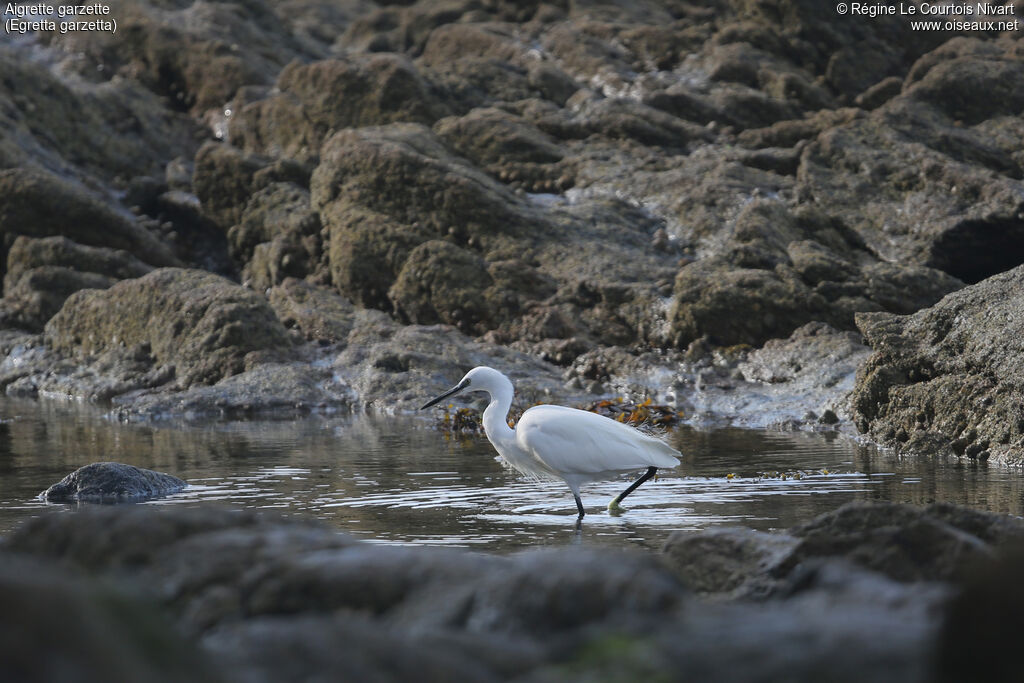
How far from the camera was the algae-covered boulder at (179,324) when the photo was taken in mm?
19422

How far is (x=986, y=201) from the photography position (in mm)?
19984

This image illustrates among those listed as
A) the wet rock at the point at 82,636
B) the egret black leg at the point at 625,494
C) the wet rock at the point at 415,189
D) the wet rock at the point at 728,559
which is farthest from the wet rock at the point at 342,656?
the wet rock at the point at 415,189

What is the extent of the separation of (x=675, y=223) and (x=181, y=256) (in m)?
11.4

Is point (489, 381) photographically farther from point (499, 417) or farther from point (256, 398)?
point (256, 398)

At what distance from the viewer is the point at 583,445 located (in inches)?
380

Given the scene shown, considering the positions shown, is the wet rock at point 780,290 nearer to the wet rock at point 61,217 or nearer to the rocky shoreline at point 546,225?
the rocky shoreline at point 546,225

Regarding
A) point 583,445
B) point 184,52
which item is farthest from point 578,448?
point 184,52

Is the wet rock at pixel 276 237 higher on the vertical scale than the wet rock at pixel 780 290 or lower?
higher

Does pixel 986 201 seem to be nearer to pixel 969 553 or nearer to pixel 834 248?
pixel 834 248

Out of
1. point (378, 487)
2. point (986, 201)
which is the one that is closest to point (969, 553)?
point (378, 487)

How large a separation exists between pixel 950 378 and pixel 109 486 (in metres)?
8.44

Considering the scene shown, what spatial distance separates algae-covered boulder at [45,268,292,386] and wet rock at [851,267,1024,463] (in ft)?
32.5

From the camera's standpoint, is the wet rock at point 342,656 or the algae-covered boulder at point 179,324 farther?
the algae-covered boulder at point 179,324

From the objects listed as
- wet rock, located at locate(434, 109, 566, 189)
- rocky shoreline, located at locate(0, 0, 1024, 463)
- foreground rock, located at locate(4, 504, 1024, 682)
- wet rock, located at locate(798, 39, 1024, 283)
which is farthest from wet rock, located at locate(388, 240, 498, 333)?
foreground rock, located at locate(4, 504, 1024, 682)
